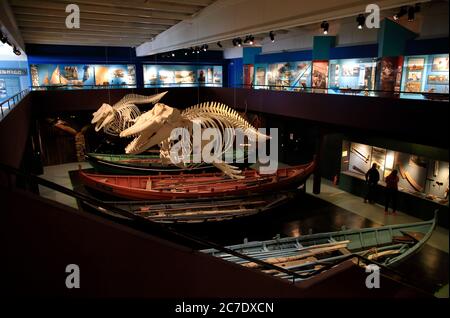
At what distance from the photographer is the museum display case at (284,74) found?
687 inches

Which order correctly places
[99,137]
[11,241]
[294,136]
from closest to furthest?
[11,241]
[294,136]
[99,137]

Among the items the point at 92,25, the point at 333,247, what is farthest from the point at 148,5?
the point at 333,247

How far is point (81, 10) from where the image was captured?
897 centimetres

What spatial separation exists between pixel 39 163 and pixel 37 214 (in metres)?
13.6

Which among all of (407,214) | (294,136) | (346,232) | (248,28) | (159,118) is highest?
(248,28)

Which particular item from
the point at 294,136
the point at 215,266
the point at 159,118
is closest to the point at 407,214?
the point at 294,136

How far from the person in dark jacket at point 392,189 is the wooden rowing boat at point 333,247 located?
2.74 m

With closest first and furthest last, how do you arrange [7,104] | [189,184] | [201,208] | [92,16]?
[7,104], [201,208], [92,16], [189,184]

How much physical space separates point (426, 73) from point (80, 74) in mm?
17468

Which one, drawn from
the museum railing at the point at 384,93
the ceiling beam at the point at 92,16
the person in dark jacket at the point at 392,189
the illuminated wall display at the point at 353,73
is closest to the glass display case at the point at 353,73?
the illuminated wall display at the point at 353,73

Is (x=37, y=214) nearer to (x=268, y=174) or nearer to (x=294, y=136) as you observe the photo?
(x=268, y=174)

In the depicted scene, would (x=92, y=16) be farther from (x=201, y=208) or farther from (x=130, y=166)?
(x=201, y=208)

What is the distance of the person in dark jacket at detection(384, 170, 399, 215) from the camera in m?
10.4

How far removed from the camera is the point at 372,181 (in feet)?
36.9
